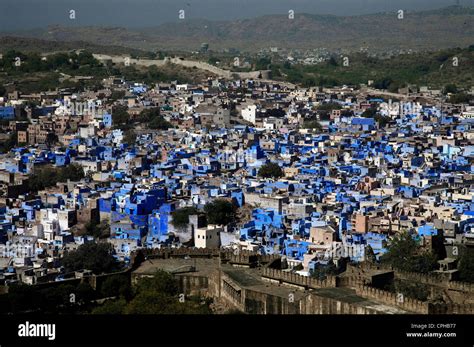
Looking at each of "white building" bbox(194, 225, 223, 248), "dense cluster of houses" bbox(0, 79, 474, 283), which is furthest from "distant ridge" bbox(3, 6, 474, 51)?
"white building" bbox(194, 225, 223, 248)

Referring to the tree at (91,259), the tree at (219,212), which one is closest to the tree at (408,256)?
the tree at (91,259)

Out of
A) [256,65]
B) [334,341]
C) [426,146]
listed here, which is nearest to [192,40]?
[256,65]

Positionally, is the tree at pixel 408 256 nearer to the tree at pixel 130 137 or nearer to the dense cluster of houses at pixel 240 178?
the dense cluster of houses at pixel 240 178

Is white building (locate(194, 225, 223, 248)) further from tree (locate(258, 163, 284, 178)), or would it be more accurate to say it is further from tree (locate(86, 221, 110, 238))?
tree (locate(258, 163, 284, 178))

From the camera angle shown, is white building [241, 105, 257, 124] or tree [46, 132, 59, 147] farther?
white building [241, 105, 257, 124]

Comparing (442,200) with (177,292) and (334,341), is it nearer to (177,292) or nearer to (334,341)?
(177,292)
